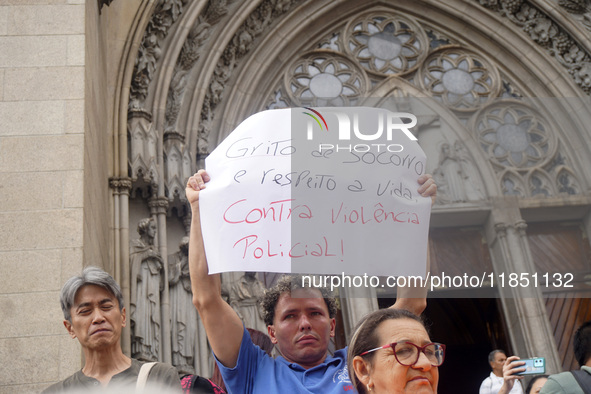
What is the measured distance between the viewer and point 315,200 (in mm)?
3527

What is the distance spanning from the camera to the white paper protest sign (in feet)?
11.0

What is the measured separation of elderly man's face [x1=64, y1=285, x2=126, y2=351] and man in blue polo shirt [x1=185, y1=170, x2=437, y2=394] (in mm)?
417

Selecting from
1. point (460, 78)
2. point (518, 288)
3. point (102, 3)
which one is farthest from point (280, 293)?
point (460, 78)

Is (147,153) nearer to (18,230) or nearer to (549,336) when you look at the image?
(18,230)

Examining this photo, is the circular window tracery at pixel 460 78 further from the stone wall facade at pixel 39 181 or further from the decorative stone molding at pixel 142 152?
the stone wall facade at pixel 39 181

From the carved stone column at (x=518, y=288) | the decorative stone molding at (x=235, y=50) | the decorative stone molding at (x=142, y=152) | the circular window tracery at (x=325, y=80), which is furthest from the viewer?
the circular window tracery at (x=325, y=80)

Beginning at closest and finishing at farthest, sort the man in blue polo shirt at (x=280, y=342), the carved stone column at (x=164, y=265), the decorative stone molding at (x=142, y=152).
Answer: the man in blue polo shirt at (x=280, y=342), the carved stone column at (x=164, y=265), the decorative stone molding at (x=142, y=152)

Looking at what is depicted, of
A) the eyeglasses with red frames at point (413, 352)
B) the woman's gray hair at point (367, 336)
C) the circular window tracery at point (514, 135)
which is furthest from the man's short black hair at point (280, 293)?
the circular window tracery at point (514, 135)

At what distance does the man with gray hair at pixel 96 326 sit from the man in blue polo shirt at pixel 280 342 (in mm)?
378

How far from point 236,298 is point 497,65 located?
212 inches

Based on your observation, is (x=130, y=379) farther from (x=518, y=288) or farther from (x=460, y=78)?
(x=460, y=78)

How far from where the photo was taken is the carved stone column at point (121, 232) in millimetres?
8168

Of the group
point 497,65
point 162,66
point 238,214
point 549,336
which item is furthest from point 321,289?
point 497,65

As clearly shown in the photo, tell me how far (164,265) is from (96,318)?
5322 mm
